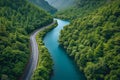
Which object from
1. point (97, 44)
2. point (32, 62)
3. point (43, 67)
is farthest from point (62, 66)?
point (97, 44)

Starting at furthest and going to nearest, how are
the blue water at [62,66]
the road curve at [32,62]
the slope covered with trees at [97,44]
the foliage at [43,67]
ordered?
1. the blue water at [62,66]
2. the road curve at [32,62]
3. the slope covered with trees at [97,44]
4. the foliage at [43,67]

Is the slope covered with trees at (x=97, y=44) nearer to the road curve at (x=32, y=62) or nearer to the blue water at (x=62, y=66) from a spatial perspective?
the blue water at (x=62, y=66)

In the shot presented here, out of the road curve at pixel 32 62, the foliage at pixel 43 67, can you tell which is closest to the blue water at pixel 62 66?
the foliage at pixel 43 67

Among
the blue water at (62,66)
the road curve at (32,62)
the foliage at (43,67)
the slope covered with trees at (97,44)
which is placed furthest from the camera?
the blue water at (62,66)

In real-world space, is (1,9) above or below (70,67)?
above

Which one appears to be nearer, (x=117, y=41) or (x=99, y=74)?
(x=99, y=74)

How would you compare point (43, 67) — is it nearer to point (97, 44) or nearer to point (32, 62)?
point (32, 62)

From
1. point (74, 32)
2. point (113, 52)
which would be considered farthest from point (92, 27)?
point (113, 52)

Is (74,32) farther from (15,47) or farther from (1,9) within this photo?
(1,9)
